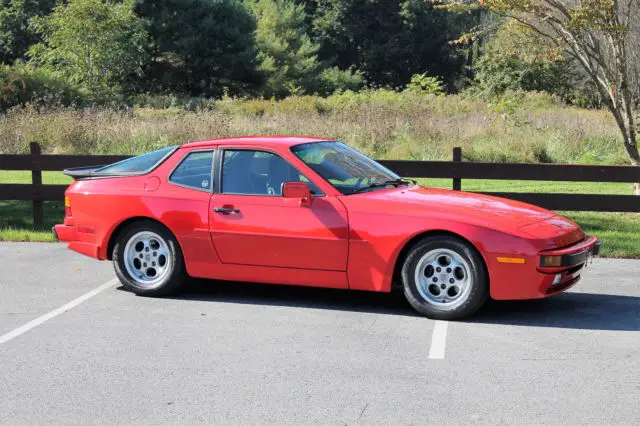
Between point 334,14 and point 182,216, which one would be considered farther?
point 334,14

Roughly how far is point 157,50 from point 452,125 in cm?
3615

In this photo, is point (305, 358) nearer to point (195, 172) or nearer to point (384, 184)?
point (384, 184)

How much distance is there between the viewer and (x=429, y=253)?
23.1 feet

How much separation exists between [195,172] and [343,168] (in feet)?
4.28

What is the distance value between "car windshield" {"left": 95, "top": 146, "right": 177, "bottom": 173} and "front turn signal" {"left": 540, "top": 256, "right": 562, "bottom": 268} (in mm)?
3414

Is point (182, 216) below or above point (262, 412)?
above

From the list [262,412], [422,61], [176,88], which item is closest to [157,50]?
[176,88]

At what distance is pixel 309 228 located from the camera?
736 centimetres

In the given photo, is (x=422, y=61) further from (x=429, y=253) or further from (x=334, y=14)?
(x=429, y=253)

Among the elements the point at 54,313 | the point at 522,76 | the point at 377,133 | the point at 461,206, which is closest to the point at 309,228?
the point at 461,206

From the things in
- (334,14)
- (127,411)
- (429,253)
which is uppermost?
(334,14)

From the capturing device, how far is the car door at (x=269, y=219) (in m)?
7.32

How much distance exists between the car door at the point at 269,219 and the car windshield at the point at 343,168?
0.18 m

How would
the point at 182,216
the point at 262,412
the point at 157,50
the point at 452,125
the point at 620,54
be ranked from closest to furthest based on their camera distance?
the point at 262,412, the point at 182,216, the point at 620,54, the point at 452,125, the point at 157,50
